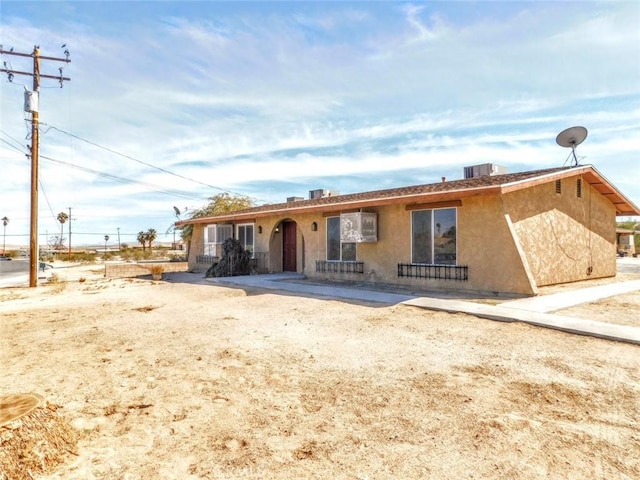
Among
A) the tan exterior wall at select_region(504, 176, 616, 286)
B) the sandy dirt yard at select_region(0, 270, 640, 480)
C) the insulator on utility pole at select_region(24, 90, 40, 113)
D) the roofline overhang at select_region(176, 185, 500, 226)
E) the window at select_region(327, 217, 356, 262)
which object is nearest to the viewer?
the sandy dirt yard at select_region(0, 270, 640, 480)

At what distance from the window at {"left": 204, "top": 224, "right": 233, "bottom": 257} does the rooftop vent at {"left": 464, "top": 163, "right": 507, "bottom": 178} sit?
37.6 ft

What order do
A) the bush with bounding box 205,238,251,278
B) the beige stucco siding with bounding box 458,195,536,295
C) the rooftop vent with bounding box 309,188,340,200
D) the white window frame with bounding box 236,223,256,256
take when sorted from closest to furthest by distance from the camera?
the beige stucco siding with bounding box 458,195,536,295 → the bush with bounding box 205,238,251,278 → the white window frame with bounding box 236,223,256,256 → the rooftop vent with bounding box 309,188,340,200

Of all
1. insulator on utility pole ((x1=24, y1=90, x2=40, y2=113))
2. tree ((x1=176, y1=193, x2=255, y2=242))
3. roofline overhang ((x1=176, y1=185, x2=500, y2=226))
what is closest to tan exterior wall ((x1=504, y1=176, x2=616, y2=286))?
roofline overhang ((x1=176, y1=185, x2=500, y2=226))

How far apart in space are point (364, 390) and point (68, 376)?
341cm

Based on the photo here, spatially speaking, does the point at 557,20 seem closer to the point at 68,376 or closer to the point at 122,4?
the point at 122,4

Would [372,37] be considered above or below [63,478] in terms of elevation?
above

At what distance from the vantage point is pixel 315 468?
2.36 meters

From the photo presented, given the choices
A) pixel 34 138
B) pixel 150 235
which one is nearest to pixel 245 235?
pixel 34 138

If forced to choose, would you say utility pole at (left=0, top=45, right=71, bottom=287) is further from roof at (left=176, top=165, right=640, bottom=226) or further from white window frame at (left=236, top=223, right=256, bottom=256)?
white window frame at (left=236, top=223, right=256, bottom=256)

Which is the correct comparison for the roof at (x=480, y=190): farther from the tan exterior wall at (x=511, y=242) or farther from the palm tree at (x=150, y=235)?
the palm tree at (x=150, y=235)

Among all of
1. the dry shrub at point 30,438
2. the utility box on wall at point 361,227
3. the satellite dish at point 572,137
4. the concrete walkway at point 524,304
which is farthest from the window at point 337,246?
the dry shrub at point 30,438

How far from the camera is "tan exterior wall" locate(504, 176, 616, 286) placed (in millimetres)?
9781

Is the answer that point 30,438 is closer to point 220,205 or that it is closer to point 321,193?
point 321,193

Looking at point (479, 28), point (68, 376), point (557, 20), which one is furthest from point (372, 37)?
point (68, 376)
